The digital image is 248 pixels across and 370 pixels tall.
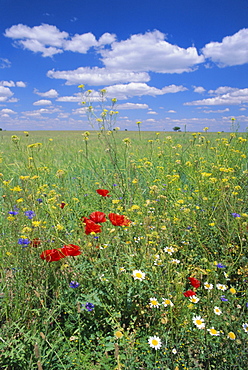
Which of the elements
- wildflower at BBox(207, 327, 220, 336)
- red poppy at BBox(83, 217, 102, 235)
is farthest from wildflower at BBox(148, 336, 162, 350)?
red poppy at BBox(83, 217, 102, 235)

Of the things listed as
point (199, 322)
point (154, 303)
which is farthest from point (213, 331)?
point (154, 303)

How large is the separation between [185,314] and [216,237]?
3.36 feet

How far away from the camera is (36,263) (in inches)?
62.6

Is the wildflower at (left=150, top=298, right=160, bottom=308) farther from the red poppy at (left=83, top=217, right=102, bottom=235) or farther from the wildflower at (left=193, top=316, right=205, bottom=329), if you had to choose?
the red poppy at (left=83, top=217, right=102, bottom=235)

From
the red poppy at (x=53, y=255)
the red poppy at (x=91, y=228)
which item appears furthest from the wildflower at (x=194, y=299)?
the red poppy at (x=53, y=255)

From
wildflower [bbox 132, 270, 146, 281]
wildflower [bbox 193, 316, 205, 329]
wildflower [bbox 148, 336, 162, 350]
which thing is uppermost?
wildflower [bbox 132, 270, 146, 281]

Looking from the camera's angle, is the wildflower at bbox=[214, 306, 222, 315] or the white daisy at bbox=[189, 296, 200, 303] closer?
the wildflower at bbox=[214, 306, 222, 315]

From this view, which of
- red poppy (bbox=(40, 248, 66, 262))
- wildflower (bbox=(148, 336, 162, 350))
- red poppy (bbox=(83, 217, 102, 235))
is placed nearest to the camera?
wildflower (bbox=(148, 336, 162, 350))

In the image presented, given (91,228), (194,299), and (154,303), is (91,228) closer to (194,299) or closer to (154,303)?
(154,303)

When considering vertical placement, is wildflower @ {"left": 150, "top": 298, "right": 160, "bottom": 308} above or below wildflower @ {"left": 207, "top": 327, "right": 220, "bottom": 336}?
above

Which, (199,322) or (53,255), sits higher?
(53,255)

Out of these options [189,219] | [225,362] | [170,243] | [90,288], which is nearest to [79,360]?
[90,288]

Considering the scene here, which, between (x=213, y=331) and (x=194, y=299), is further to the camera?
(x=194, y=299)

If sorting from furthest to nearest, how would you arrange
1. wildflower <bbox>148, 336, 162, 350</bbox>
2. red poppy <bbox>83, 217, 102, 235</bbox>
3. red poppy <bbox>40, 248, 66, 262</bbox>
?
red poppy <bbox>83, 217, 102, 235</bbox>, red poppy <bbox>40, 248, 66, 262</bbox>, wildflower <bbox>148, 336, 162, 350</bbox>
